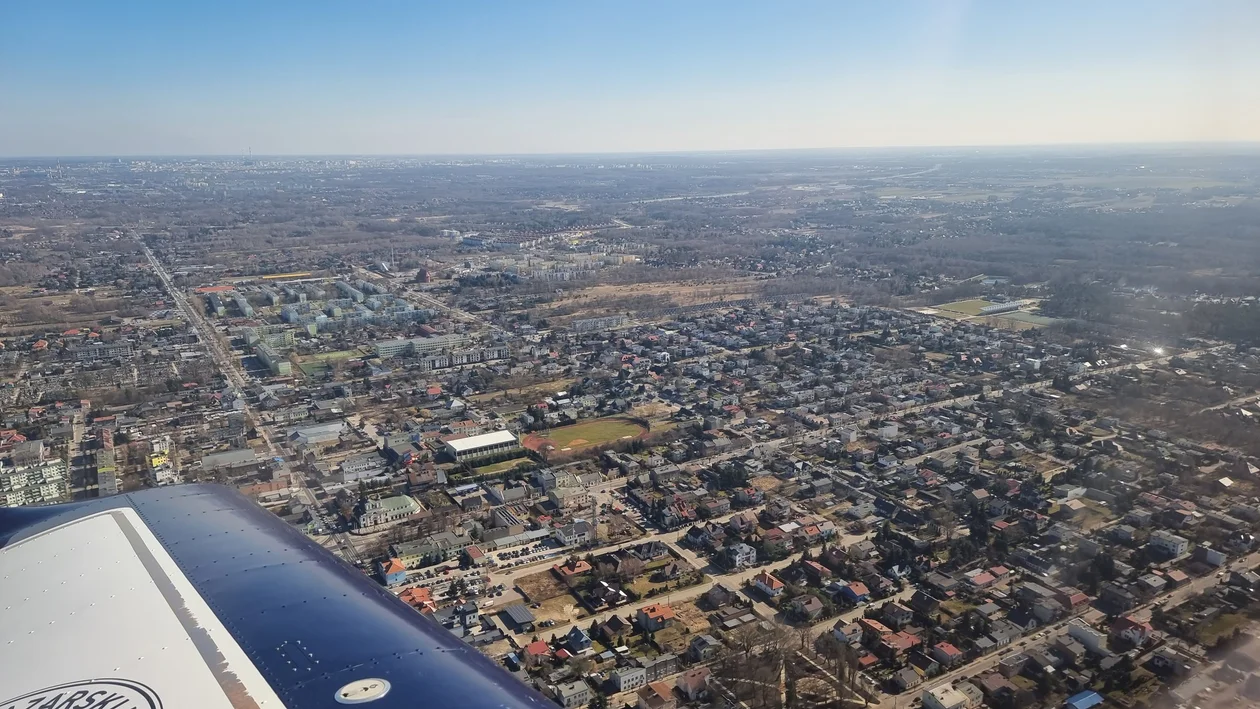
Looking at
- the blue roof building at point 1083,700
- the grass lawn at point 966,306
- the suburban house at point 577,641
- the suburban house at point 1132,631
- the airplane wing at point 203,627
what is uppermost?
the airplane wing at point 203,627

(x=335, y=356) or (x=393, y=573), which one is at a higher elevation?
(x=335, y=356)

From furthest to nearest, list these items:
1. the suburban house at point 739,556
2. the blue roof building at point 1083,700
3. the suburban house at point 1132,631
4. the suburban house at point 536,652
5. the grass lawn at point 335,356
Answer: the grass lawn at point 335,356 < the suburban house at point 739,556 < the suburban house at point 1132,631 < the suburban house at point 536,652 < the blue roof building at point 1083,700

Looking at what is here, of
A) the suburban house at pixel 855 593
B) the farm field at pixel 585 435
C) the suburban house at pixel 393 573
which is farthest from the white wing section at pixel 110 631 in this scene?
the farm field at pixel 585 435

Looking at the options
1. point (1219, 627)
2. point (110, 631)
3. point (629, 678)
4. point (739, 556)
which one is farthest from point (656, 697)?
point (1219, 627)

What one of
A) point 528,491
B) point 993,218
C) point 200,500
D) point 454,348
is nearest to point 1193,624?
point 528,491

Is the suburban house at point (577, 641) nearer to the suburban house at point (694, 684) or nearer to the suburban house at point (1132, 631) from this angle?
the suburban house at point (694, 684)

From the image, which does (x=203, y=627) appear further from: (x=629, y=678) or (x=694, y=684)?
(x=694, y=684)

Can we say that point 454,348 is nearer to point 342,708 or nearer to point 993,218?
point 342,708
